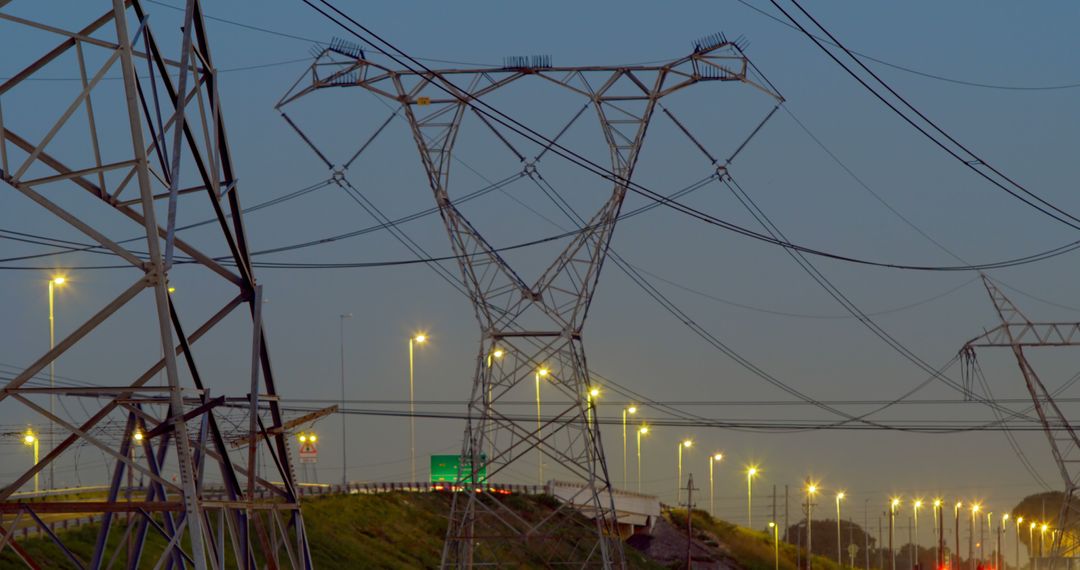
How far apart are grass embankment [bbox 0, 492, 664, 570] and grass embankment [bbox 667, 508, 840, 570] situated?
22.8 meters

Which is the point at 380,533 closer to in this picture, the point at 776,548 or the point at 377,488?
the point at 377,488

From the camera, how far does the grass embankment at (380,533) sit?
6450 cm

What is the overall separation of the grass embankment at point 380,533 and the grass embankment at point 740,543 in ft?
74.8

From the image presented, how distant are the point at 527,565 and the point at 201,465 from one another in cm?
5611

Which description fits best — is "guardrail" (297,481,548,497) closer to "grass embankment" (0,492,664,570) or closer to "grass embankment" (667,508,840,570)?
"grass embankment" (0,492,664,570)

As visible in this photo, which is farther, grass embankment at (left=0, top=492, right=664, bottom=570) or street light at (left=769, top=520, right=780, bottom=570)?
street light at (left=769, top=520, right=780, bottom=570)

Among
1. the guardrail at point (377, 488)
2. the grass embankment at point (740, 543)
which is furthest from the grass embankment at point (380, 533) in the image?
the grass embankment at point (740, 543)

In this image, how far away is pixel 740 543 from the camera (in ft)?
410

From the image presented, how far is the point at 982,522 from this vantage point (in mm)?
188625

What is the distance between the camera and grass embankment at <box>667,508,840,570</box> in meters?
119

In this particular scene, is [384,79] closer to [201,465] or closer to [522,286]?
[522,286]

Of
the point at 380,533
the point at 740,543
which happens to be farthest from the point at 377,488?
the point at 740,543

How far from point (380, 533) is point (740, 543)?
5421cm

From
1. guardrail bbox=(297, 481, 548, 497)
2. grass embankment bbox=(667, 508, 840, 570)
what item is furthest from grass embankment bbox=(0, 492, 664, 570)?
grass embankment bbox=(667, 508, 840, 570)
